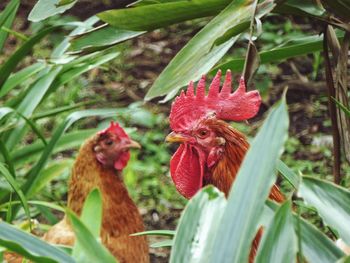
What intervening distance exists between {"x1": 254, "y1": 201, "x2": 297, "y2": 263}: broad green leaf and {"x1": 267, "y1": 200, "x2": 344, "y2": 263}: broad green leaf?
98mm

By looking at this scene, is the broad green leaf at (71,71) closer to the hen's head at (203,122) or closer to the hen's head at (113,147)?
the hen's head at (113,147)

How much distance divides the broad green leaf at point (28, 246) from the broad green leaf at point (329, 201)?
0.41m

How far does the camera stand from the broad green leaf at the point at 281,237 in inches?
62.1

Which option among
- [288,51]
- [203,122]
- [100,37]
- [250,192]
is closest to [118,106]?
[288,51]

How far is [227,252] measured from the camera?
160 centimetres

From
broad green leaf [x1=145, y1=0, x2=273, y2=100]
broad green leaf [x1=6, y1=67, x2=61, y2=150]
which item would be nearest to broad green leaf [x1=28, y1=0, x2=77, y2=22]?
broad green leaf [x1=145, y1=0, x2=273, y2=100]

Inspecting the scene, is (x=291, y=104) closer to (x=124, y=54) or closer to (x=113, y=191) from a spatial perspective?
(x=124, y=54)

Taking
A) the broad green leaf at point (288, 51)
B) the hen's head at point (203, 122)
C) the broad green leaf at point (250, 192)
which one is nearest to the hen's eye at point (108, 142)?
the broad green leaf at point (288, 51)

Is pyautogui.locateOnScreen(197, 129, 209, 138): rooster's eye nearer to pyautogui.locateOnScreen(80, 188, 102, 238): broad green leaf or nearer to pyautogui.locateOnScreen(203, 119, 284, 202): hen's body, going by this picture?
pyautogui.locateOnScreen(203, 119, 284, 202): hen's body

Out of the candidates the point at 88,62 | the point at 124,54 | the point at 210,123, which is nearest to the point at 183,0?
the point at 210,123

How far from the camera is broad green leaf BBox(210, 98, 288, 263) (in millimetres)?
1570

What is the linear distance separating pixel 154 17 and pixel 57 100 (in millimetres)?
3235

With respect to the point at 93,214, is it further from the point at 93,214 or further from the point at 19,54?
the point at 19,54

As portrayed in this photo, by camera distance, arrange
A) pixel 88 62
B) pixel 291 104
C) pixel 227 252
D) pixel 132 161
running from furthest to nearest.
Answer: pixel 291 104 < pixel 132 161 < pixel 88 62 < pixel 227 252
